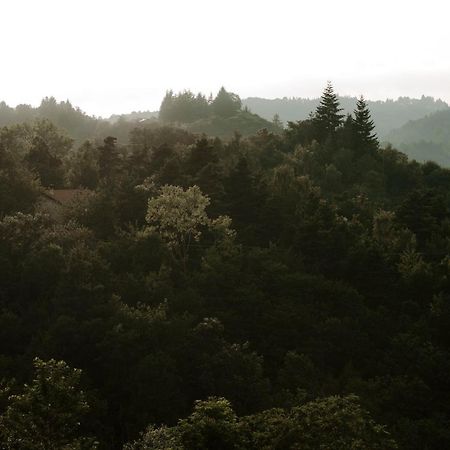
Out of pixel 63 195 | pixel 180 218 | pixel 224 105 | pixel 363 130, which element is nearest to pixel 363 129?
pixel 363 130

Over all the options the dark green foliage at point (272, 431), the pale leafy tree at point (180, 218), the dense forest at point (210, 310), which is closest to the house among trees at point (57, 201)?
the dense forest at point (210, 310)

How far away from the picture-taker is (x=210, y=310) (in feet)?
149

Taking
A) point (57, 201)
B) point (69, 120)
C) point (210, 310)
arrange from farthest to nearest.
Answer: point (69, 120) → point (57, 201) → point (210, 310)

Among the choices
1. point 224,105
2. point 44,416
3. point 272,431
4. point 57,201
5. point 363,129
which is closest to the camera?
point 44,416

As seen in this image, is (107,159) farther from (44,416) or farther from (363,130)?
(44,416)

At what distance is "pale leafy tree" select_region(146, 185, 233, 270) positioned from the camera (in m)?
50.2

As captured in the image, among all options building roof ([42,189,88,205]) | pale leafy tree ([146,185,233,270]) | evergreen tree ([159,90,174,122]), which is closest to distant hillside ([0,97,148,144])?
evergreen tree ([159,90,174,122])

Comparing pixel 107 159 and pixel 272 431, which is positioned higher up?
pixel 107 159

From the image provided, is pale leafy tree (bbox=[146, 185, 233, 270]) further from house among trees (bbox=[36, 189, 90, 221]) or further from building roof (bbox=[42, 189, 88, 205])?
building roof (bbox=[42, 189, 88, 205])

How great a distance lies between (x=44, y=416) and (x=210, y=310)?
23.7 metres

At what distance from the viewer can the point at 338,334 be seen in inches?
Result: 1741

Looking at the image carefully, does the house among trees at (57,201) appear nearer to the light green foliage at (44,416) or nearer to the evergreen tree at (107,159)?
the evergreen tree at (107,159)

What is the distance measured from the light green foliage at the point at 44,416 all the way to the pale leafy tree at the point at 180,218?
27.4m

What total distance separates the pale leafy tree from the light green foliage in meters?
27.4
